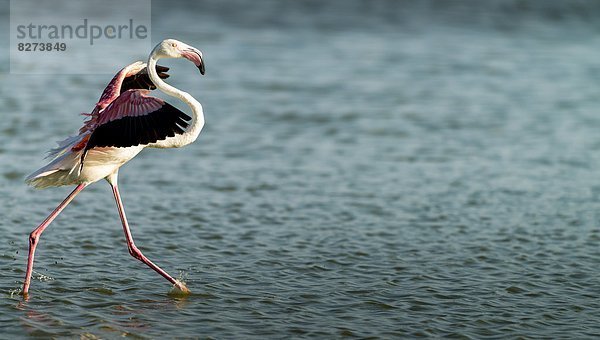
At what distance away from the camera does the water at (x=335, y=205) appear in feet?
24.9

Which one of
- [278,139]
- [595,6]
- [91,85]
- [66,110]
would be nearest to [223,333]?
[278,139]

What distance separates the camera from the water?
7.59 metres

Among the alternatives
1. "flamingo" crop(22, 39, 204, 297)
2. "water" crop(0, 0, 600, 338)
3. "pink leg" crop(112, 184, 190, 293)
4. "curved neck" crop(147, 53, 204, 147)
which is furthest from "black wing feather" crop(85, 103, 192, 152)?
"water" crop(0, 0, 600, 338)

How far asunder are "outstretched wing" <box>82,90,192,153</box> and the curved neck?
10.1 inches

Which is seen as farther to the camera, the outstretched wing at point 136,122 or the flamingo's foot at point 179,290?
the flamingo's foot at point 179,290

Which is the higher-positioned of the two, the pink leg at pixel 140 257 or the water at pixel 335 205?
the pink leg at pixel 140 257

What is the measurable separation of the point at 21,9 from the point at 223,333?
16.9m

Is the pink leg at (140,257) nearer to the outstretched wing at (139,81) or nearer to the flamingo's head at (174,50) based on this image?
the outstretched wing at (139,81)

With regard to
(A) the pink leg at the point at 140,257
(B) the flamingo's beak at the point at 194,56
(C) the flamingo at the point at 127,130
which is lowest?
(A) the pink leg at the point at 140,257

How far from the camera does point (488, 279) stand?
333 inches

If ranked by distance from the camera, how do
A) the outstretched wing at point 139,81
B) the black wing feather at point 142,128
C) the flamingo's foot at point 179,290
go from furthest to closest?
the outstretched wing at point 139,81, the flamingo's foot at point 179,290, the black wing feather at point 142,128

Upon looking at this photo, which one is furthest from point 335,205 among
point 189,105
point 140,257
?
point 189,105

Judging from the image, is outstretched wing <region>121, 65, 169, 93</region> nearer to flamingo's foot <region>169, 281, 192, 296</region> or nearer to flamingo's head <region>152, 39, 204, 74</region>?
flamingo's head <region>152, 39, 204, 74</region>

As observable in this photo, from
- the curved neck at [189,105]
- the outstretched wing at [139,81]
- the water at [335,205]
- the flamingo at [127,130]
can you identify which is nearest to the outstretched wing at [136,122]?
the flamingo at [127,130]
